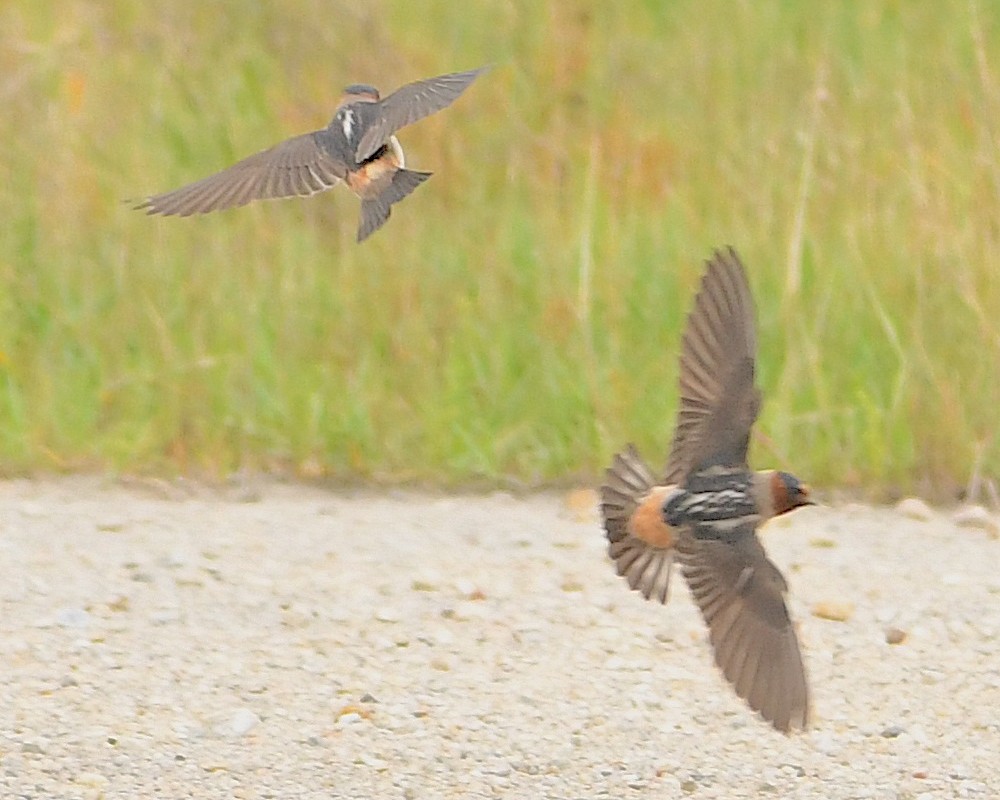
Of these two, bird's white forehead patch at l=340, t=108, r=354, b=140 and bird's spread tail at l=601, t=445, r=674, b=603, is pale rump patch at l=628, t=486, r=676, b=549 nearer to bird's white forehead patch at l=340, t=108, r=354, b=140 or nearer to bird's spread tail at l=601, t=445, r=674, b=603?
bird's spread tail at l=601, t=445, r=674, b=603

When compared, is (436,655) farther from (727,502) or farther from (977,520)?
(977,520)

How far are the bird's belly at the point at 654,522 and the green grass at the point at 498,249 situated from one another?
1873 millimetres

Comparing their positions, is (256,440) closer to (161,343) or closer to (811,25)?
(161,343)

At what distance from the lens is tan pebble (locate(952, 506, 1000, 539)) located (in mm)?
5441

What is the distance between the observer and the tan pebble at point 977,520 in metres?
5.44

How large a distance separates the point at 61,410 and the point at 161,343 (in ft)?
1.11

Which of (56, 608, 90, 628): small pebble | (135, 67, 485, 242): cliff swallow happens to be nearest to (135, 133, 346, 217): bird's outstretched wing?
(135, 67, 485, 242): cliff swallow

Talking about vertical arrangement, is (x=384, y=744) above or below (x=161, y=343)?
below

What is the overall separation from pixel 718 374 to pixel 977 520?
2.16 meters

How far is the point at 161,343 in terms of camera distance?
5.95 metres

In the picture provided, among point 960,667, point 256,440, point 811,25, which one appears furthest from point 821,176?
point 960,667

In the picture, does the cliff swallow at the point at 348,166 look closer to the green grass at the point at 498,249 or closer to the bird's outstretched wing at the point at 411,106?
the bird's outstretched wing at the point at 411,106

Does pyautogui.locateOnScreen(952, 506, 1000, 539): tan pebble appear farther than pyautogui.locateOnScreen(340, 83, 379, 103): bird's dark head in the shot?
Yes

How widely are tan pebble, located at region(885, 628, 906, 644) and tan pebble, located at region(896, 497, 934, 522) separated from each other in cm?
83
